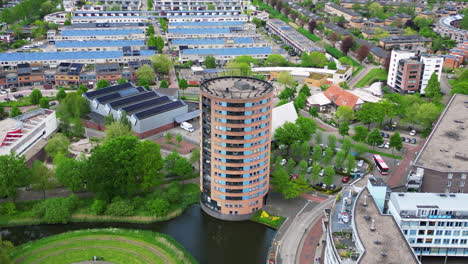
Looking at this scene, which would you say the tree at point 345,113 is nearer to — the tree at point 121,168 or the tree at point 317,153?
the tree at point 317,153

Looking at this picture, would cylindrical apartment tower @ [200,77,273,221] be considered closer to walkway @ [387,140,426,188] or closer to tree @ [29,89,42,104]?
walkway @ [387,140,426,188]

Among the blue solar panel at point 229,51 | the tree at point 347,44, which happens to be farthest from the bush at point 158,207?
the tree at point 347,44

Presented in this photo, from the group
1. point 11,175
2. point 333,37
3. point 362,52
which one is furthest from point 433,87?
point 11,175

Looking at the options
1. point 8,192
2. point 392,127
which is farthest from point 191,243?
point 392,127

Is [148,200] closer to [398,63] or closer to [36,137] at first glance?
[36,137]

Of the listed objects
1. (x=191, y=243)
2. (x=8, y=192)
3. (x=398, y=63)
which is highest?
(x=398, y=63)

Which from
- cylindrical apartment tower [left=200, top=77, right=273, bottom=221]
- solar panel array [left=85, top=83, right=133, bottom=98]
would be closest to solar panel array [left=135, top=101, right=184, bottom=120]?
solar panel array [left=85, top=83, right=133, bottom=98]
